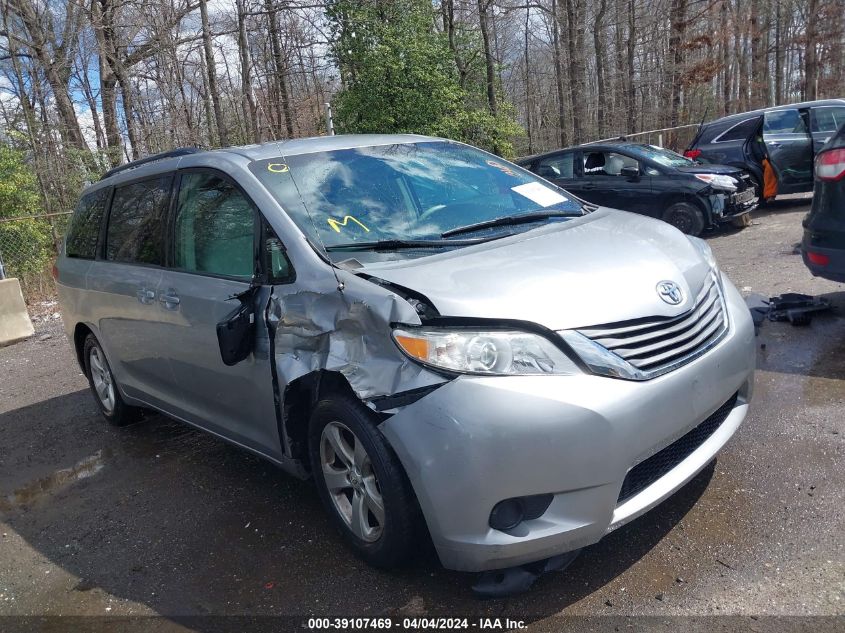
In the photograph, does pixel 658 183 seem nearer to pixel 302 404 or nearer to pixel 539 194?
pixel 539 194

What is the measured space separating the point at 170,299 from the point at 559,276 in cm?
225

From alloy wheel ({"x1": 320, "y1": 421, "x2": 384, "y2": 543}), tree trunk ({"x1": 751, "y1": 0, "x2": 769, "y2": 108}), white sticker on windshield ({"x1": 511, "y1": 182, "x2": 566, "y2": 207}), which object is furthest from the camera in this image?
tree trunk ({"x1": 751, "y1": 0, "x2": 769, "y2": 108})

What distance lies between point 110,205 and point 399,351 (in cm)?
324

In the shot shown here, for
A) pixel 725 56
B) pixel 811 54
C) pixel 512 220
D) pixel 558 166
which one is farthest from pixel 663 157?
pixel 811 54

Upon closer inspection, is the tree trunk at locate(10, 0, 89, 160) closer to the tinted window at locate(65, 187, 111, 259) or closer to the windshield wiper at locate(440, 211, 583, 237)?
the tinted window at locate(65, 187, 111, 259)

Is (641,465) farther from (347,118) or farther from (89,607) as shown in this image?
(347,118)

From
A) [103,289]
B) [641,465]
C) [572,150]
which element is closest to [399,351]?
[641,465]

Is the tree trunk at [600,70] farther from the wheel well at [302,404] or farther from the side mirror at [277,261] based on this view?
the wheel well at [302,404]

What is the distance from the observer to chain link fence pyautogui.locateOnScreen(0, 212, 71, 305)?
11695 mm

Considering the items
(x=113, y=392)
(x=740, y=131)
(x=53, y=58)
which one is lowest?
(x=113, y=392)

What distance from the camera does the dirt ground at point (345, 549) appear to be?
8.47 feet

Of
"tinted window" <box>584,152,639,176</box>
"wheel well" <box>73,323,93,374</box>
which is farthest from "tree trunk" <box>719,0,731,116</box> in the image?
"wheel well" <box>73,323,93,374</box>

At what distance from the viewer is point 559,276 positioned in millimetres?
2678

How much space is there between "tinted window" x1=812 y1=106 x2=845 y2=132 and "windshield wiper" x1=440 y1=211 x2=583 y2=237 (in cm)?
927
